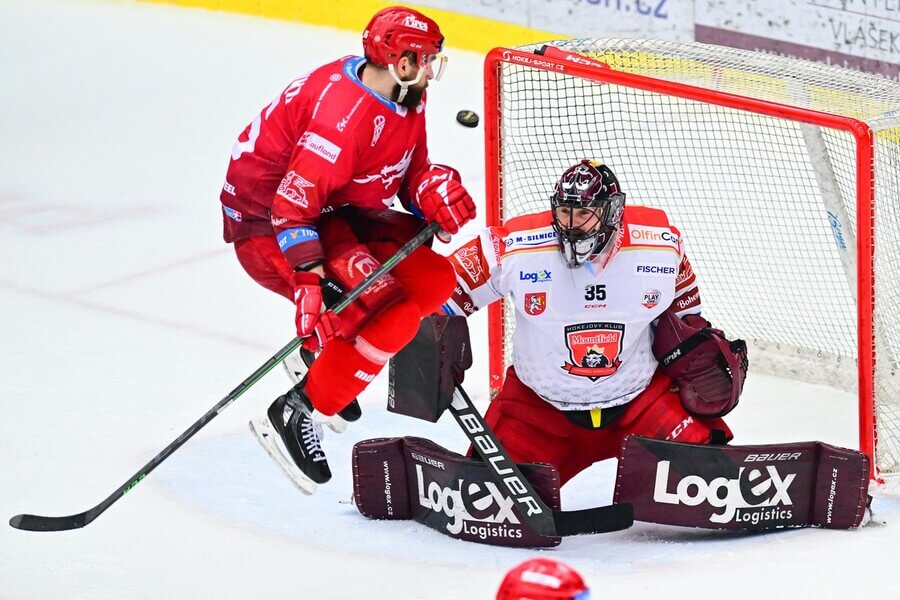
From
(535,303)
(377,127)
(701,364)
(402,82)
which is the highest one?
(402,82)

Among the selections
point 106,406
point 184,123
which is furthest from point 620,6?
point 106,406

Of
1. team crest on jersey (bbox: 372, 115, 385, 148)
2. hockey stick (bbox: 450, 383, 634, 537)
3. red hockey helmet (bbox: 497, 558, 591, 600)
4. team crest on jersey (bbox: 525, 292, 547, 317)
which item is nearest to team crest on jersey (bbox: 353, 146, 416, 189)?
team crest on jersey (bbox: 372, 115, 385, 148)

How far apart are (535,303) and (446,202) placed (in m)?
0.34

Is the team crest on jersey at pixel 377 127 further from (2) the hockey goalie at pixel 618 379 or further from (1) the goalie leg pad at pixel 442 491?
(1) the goalie leg pad at pixel 442 491

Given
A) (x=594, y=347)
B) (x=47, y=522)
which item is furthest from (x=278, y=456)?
(x=594, y=347)

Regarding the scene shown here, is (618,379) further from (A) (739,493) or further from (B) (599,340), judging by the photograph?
(A) (739,493)

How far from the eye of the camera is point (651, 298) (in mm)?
3551

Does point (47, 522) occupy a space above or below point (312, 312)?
below

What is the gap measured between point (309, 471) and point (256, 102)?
12.5 ft

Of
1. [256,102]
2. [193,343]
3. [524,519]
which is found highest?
[256,102]

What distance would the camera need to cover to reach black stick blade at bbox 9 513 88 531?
3.33 metres

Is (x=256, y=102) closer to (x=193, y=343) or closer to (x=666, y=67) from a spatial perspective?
(x=193, y=343)

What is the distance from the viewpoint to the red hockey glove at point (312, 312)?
3.31m

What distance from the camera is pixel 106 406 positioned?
171 inches
